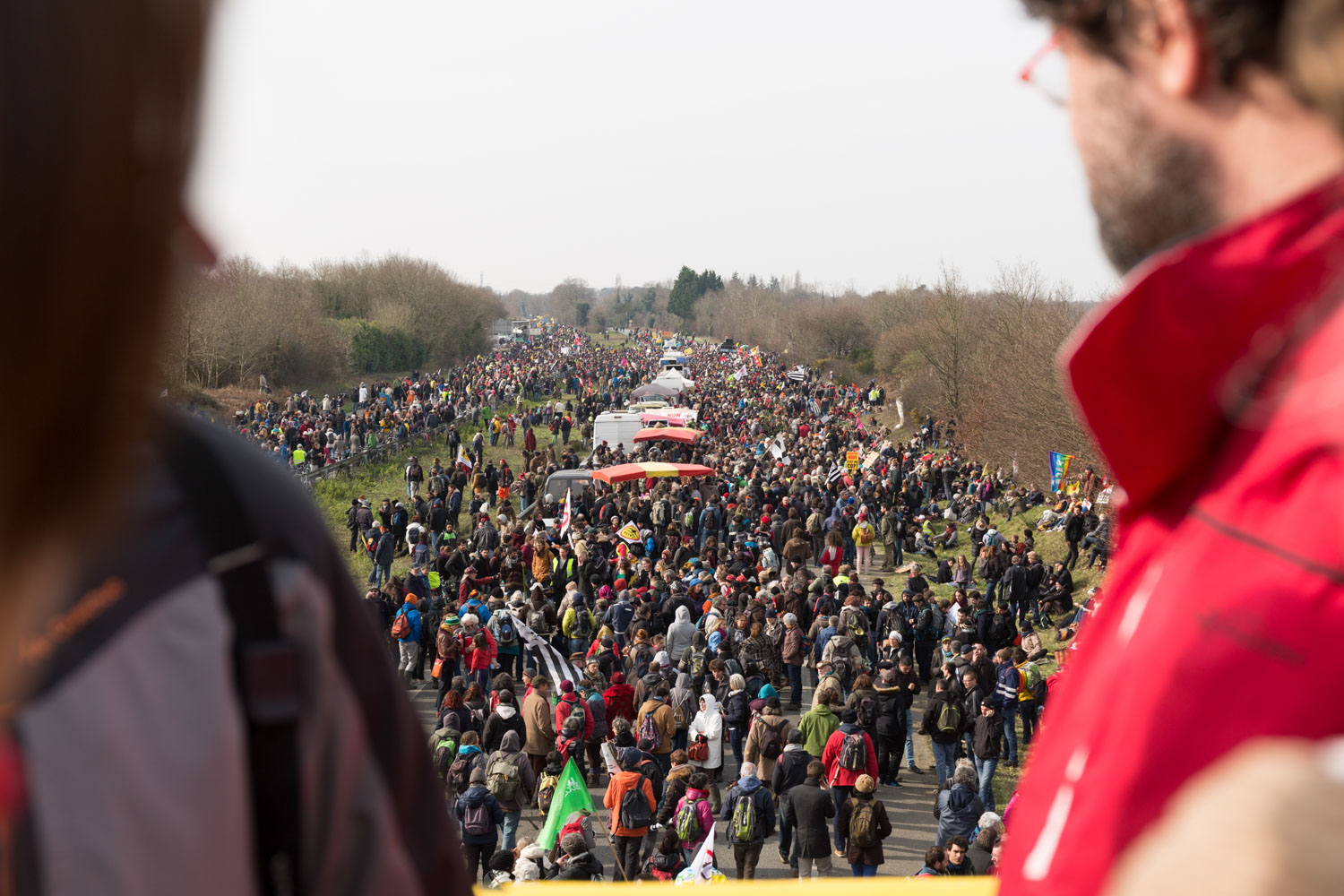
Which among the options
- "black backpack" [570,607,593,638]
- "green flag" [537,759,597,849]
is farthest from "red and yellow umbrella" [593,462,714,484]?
"green flag" [537,759,597,849]

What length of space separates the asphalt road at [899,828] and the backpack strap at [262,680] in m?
7.55

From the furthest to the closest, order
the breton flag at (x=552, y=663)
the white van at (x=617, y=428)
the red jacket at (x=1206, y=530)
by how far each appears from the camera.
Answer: the white van at (x=617, y=428)
the breton flag at (x=552, y=663)
the red jacket at (x=1206, y=530)

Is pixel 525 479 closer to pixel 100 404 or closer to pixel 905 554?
pixel 905 554

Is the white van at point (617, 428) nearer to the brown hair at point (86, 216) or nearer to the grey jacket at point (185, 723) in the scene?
the grey jacket at point (185, 723)

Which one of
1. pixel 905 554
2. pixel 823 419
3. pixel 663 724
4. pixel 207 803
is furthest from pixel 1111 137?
pixel 823 419

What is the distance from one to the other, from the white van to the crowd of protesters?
13.7ft

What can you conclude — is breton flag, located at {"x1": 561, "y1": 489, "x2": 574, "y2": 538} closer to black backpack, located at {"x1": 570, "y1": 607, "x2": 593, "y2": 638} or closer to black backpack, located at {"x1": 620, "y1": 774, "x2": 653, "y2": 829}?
black backpack, located at {"x1": 570, "y1": 607, "x2": 593, "y2": 638}

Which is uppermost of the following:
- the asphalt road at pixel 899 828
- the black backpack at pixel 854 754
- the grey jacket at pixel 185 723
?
the grey jacket at pixel 185 723

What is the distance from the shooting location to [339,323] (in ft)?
206

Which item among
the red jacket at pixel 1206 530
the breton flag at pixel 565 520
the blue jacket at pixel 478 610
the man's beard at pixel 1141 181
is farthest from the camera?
the breton flag at pixel 565 520

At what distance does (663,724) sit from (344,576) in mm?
9255

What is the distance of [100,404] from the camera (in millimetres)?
630

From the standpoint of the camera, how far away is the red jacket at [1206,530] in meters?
0.70

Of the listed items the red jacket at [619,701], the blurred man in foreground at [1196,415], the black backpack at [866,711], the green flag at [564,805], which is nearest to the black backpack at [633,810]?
the green flag at [564,805]
